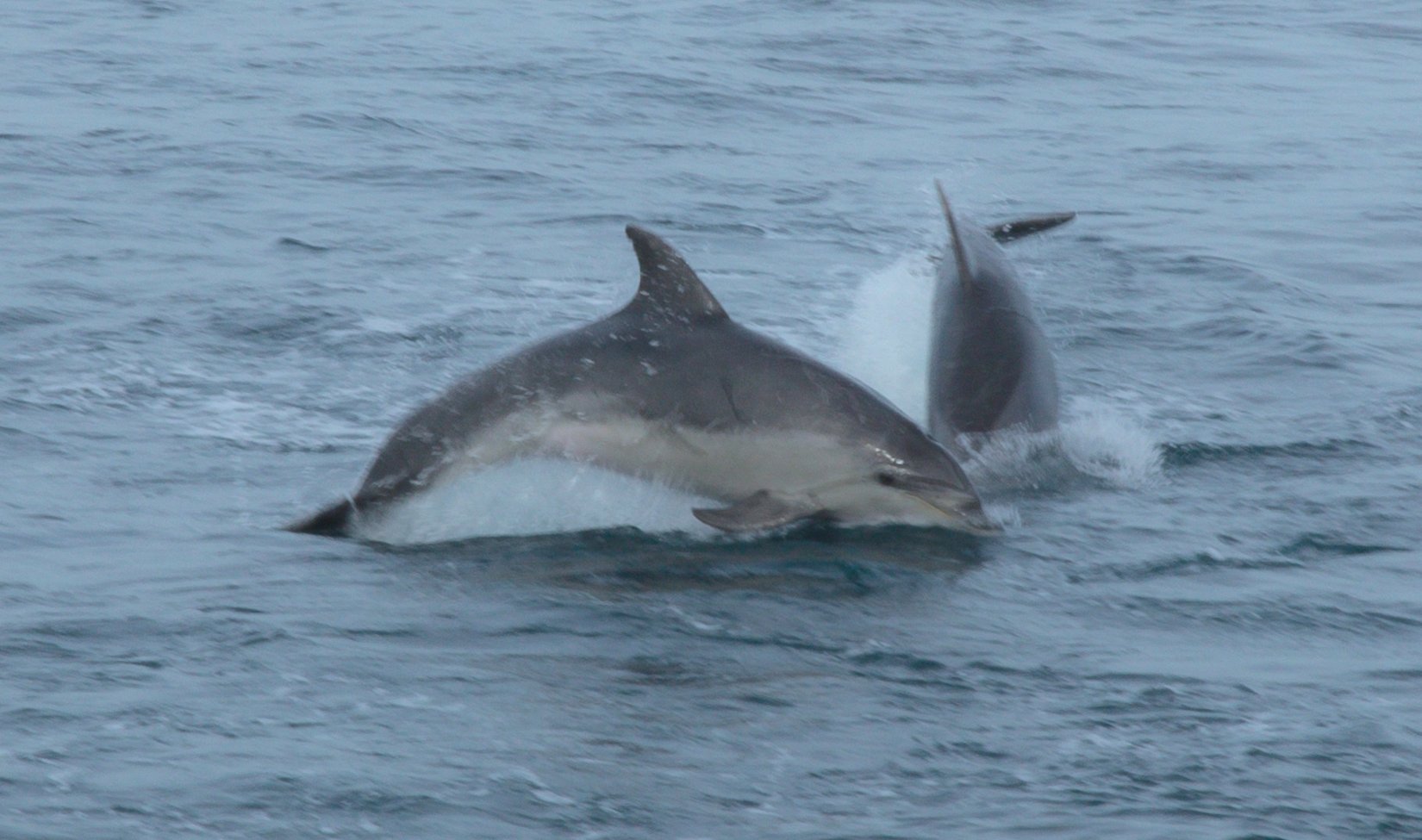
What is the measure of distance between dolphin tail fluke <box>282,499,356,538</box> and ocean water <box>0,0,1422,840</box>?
6.2 inches

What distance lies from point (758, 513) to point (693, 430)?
558 mm

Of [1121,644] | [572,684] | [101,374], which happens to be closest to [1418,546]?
[1121,644]

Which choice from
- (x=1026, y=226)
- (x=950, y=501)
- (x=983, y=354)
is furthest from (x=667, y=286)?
(x=1026, y=226)

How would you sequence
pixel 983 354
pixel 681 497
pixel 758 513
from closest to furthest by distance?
pixel 758 513 → pixel 681 497 → pixel 983 354

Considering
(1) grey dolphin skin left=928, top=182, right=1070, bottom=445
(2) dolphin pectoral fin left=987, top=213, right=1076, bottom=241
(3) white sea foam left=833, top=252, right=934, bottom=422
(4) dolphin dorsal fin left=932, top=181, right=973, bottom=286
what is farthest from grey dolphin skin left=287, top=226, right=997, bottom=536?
(2) dolphin pectoral fin left=987, top=213, right=1076, bottom=241

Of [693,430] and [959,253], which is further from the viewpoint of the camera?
[959,253]

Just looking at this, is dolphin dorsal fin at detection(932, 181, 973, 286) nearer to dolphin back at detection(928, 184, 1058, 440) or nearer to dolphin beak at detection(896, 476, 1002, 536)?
dolphin back at detection(928, 184, 1058, 440)

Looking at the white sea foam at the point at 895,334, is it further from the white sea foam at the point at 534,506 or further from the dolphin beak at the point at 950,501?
the white sea foam at the point at 534,506

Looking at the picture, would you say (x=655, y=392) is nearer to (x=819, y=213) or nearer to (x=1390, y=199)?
(x=819, y=213)

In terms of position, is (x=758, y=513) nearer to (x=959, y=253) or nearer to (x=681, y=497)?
(x=681, y=497)

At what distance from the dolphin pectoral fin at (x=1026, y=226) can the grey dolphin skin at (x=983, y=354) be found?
2.23 metres

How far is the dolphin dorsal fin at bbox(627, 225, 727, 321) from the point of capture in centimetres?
988

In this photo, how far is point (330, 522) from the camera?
998 cm

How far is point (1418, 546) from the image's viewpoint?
10.0 m
